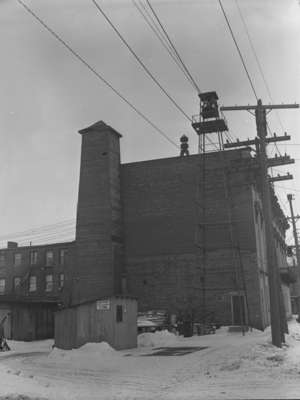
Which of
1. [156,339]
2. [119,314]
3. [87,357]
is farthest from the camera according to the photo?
[156,339]

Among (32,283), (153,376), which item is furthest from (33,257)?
(153,376)

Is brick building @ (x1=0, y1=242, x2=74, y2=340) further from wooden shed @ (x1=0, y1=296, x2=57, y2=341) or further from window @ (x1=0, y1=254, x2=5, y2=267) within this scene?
wooden shed @ (x1=0, y1=296, x2=57, y2=341)

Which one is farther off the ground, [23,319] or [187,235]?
[187,235]

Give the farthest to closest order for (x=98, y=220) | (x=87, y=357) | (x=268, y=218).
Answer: (x=98, y=220)
(x=268, y=218)
(x=87, y=357)

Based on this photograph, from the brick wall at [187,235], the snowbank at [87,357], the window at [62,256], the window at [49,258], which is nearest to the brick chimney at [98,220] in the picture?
the brick wall at [187,235]

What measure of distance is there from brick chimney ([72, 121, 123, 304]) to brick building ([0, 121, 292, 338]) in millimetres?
82

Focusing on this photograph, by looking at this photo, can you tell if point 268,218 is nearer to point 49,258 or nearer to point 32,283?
point 49,258

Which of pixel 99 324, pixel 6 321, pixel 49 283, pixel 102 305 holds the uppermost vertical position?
pixel 49 283

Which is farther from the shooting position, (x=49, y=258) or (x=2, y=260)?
(x=2, y=260)

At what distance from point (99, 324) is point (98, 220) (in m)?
20.3

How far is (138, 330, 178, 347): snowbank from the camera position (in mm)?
26453

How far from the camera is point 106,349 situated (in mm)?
21500

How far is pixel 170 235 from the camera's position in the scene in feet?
138

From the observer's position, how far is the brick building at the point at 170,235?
38900 mm
